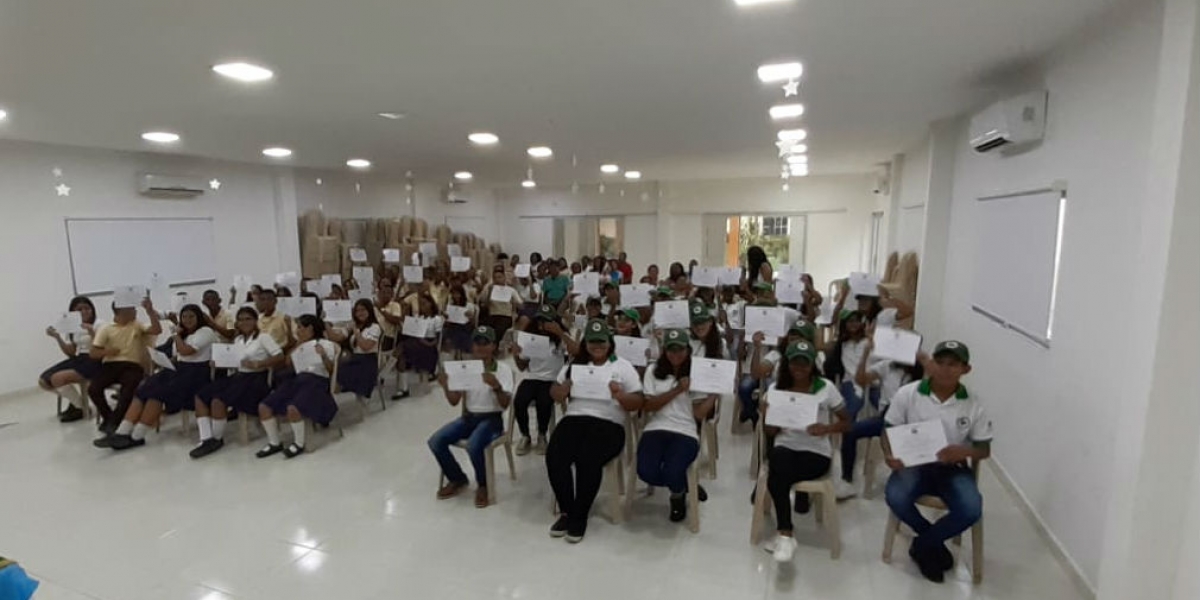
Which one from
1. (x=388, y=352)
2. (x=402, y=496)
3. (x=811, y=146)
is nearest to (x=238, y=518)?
(x=402, y=496)

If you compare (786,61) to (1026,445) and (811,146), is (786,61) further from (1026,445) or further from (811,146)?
(811,146)

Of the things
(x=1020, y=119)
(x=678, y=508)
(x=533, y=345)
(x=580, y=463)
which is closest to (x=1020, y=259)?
(x=1020, y=119)

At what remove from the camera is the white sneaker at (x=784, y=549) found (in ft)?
8.66

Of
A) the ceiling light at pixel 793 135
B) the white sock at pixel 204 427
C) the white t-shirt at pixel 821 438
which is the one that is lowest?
the white sock at pixel 204 427

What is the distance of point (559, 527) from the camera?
3074 mm

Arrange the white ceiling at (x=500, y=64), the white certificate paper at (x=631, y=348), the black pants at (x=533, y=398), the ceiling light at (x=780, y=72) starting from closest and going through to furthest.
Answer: the white ceiling at (x=500, y=64) → the ceiling light at (x=780, y=72) → the white certificate paper at (x=631, y=348) → the black pants at (x=533, y=398)

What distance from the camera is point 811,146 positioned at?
629 centimetres

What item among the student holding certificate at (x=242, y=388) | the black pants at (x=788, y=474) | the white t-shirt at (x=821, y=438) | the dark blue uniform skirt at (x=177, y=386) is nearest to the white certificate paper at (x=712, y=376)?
the white t-shirt at (x=821, y=438)

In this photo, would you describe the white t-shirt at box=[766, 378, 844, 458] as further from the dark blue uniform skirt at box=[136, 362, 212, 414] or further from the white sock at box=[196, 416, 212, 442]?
the dark blue uniform skirt at box=[136, 362, 212, 414]

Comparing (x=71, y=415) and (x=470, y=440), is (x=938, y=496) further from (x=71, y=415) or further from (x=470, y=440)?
(x=71, y=415)

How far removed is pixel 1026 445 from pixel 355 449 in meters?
4.39

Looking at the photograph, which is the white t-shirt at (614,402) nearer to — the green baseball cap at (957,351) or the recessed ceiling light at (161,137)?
the green baseball cap at (957,351)

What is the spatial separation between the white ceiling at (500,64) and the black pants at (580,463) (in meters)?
2.00

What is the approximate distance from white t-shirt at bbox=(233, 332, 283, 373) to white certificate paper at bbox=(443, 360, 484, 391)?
6.24 feet
